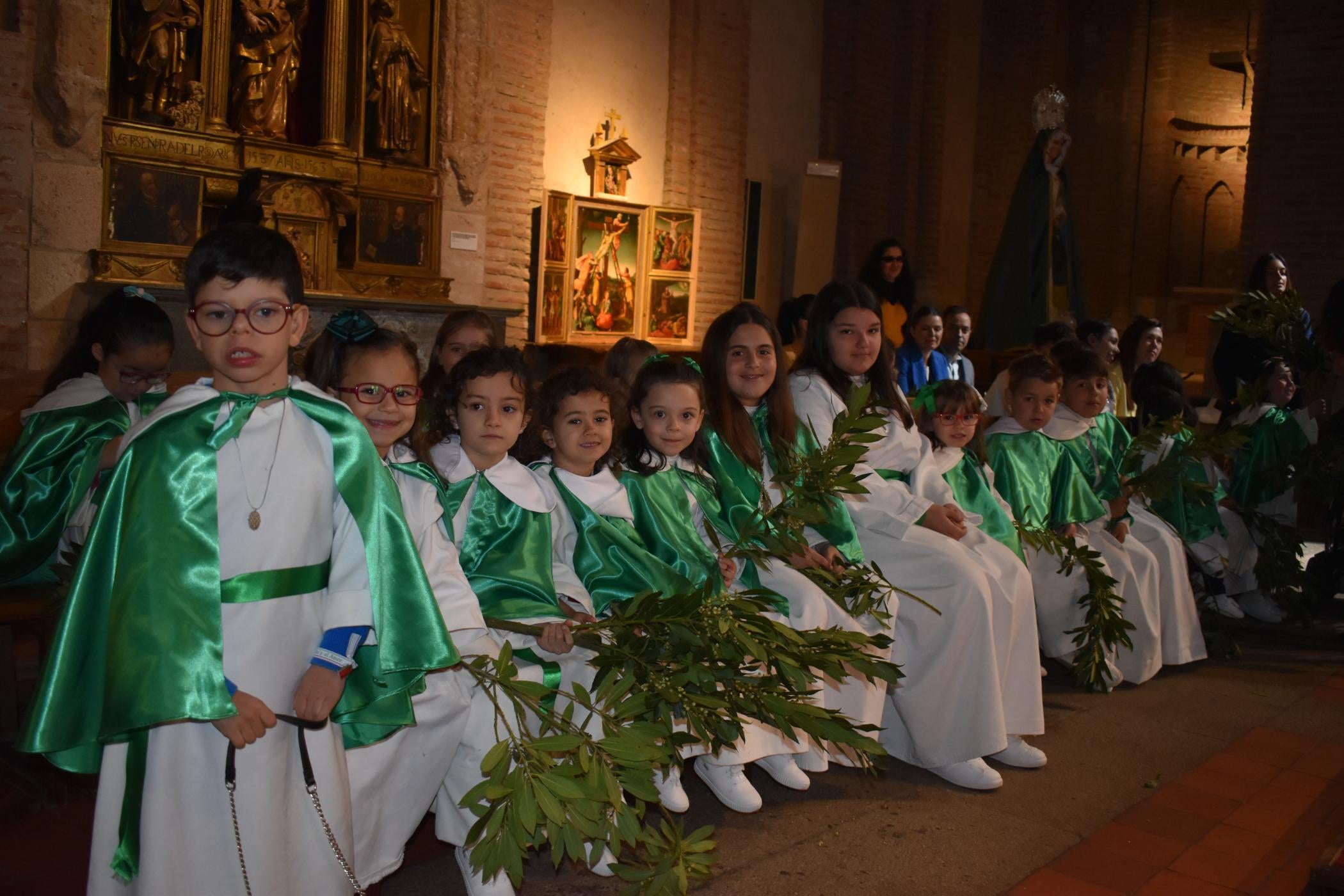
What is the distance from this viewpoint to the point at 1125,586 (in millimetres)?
5555

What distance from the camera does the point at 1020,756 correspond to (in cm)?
441

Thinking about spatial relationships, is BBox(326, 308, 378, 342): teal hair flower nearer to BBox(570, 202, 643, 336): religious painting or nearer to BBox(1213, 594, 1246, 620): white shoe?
BBox(1213, 594, 1246, 620): white shoe

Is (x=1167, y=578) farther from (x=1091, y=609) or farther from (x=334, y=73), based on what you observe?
(x=334, y=73)

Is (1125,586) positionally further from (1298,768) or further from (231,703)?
(231,703)

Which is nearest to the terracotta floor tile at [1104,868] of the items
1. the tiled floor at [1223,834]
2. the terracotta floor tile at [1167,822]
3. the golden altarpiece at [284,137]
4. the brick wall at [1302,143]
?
the tiled floor at [1223,834]

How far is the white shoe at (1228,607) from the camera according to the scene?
6609 millimetres

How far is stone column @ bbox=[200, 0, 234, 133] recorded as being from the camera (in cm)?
833

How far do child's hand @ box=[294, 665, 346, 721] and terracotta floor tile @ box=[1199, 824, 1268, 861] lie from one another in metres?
2.84

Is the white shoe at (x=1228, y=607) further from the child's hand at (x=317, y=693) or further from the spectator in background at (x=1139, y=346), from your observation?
the child's hand at (x=317, y=693)

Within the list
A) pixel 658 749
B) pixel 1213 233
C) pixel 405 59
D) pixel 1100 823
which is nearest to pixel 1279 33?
pixel 1213 233

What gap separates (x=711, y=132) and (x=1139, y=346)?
612cm

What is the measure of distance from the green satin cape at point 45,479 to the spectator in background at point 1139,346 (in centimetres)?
572

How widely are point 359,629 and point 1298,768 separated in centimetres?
378

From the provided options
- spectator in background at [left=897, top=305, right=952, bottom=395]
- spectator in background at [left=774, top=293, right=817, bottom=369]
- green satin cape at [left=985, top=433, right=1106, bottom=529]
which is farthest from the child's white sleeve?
spectator in background at [left=774, top=293, right=817, bottom=369]
